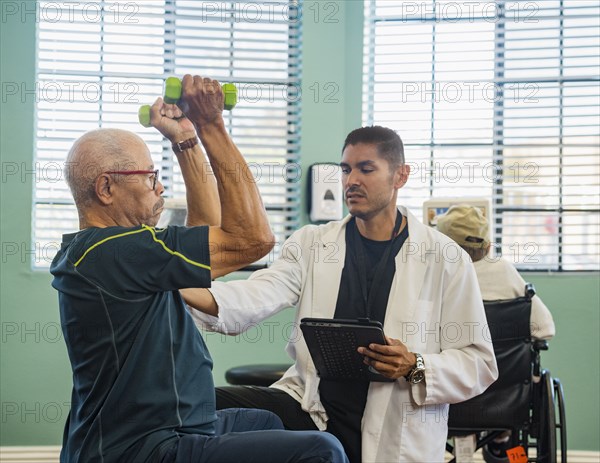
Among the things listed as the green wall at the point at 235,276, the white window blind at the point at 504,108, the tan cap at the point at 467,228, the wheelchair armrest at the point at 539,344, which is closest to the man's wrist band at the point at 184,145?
the tan cap at the point at 467,228

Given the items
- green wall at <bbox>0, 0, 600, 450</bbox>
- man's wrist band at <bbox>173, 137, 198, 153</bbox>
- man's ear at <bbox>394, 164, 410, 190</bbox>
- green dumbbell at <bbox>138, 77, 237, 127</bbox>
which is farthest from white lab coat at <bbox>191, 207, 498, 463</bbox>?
green wall at <bbox>0, 0, 600, 450</bbox>

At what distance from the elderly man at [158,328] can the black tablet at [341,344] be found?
508mm

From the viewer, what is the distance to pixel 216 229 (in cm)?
164

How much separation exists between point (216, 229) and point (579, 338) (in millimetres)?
2851

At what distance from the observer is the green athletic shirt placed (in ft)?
5.21

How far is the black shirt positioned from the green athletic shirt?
2.67 ft

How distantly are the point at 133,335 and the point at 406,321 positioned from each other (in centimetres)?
101

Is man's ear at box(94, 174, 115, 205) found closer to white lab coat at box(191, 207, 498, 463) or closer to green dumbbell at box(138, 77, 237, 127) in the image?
green dumbbell at box(138, 77, 237, 127)

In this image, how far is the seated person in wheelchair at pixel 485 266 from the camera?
3064mm

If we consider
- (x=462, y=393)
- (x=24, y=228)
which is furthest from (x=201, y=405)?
(x=24, y=228)

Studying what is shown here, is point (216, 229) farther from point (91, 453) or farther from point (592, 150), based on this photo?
point (592, 150)

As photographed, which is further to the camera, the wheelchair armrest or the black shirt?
the wheelchair armrest

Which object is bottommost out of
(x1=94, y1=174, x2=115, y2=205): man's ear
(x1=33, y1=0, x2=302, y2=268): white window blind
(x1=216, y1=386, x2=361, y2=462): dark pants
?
(x1=216, y1=386, x2=361, y2=462): dark pants

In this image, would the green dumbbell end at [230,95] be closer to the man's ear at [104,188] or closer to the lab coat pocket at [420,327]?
the man's ear at [104,188]
